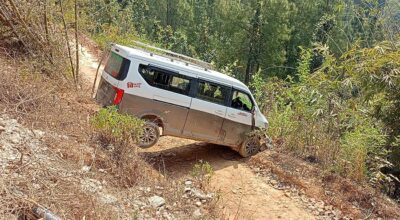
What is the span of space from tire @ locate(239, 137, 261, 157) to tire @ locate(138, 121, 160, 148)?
8.14 ft

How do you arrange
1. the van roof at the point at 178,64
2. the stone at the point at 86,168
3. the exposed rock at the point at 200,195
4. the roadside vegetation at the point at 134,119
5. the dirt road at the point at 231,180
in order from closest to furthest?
the stone at the point at 86,168 → the roadside vegetation at the point at 134,119 → the exposed rock at the point at 200,195 → the dirt road at the point at 231,180 → the van roof at the point at 178,64

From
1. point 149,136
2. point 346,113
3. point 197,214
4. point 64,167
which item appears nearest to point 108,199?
point 64,167

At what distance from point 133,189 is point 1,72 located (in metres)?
3.40

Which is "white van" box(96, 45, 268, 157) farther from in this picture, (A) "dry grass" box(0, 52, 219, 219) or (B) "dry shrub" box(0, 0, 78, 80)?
(B) "dry shrub" box(0, 0, 78, 80)

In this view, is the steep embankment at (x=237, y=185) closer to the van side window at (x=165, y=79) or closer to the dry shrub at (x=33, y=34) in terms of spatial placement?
the van side window at (x=165, y=79)

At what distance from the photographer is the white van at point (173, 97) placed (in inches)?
314

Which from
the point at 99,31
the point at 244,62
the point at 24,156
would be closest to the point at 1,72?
the point at 24,156

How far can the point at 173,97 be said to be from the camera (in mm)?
8328

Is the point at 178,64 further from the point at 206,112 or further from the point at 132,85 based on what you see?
the point at 206,112

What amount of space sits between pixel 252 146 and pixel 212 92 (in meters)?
2.03

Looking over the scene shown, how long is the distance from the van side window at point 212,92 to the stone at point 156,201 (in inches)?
136

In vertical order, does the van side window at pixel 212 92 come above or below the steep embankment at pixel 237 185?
above

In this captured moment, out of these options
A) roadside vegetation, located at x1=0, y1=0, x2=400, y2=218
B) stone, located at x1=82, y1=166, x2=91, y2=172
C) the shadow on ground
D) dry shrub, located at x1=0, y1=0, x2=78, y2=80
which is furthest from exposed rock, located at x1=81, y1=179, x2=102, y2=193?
dry shrub, located at x1=0, y1=0, x2=78, y2=80

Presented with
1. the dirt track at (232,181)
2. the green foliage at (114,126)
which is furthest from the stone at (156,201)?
the green foliage at (114,126)
